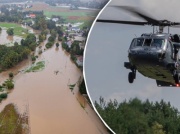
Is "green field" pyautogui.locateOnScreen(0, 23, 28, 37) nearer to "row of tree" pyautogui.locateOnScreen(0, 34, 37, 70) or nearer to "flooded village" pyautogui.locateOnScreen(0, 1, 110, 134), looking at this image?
"flooded village" pyautogui.locateOnScreen(0, 1, 110, 134)

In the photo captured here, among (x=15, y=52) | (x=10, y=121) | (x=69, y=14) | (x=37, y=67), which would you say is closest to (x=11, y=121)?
(x=10, y=121)

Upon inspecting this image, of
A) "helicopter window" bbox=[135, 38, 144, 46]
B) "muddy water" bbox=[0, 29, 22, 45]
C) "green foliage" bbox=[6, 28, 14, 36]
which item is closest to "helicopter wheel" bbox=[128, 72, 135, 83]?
"helicopter window" bbox=[135, 38, 144, 46]

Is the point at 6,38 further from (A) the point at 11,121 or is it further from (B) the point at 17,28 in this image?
(A) the point at 11,121

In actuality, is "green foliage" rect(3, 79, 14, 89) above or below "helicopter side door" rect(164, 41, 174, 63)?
below

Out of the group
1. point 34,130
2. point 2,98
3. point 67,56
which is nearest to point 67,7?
point 67,56

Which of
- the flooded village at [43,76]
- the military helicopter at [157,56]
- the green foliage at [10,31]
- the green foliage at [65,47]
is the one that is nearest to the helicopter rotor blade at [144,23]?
the military helicopter at [157,56]

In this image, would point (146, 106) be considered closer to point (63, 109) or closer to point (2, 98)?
point (63, 109)

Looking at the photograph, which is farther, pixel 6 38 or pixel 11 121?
pixel 6 38
